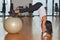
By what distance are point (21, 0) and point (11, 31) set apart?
729 cm

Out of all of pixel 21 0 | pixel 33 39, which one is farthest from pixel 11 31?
pixel 21 0

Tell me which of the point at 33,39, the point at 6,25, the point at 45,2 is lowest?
the point at 33,39

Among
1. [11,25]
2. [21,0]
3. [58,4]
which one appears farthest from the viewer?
[58,4]

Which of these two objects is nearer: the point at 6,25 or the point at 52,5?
the point at 6,25

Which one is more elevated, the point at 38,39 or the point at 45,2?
the point at 45,2

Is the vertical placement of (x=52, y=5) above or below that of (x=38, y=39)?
above

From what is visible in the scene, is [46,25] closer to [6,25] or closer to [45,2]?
[6,25]

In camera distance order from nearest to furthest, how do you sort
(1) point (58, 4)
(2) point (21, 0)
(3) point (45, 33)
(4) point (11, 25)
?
(3) point (45, 33) → (4) point (11, 25) → (2) point (21, 0) → (1) point (58, 4)

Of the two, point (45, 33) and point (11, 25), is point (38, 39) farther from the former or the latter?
point (11, 25)

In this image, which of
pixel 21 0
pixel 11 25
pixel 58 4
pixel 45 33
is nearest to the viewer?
pixel 45 33

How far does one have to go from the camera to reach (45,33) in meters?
4.32

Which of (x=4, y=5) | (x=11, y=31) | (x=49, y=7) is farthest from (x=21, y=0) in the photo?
(x=11, y=31)

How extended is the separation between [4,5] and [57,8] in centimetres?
345

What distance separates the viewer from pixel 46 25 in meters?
4.37
